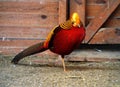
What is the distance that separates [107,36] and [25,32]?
3.50 ft

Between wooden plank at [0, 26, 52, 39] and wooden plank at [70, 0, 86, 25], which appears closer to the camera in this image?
wooden plank at [70, 0, 86, 25]

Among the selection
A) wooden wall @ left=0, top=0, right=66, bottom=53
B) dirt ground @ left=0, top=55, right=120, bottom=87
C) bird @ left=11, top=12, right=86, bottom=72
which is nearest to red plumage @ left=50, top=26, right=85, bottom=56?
bird @ left=11, top=12, right=86, bottom=72

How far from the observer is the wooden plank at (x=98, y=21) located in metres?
4.42

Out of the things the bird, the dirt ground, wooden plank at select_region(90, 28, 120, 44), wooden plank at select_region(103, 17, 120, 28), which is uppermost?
the bird

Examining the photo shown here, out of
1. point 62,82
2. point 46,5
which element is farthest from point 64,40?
point 46,5

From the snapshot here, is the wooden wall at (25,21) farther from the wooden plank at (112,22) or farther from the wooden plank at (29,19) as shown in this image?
the wooden plank at (112,22)

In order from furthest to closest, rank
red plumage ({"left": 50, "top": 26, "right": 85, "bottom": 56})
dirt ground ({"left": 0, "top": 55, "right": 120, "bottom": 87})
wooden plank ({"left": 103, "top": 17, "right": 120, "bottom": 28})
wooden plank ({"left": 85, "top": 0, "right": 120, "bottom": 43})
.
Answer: wooden plank ({"left": 103, "top": 17, "right": 120, "bottom": 28}) → wooden plank ({"left": 85, "top": 0, "right": 120, "bottom": 43}) → red plumage ({"left": 50, "top": 26, "right": 85, "bottom": 56}) → dirt ground ({"left": 0, "top": 55, "right": 120, "bottom": 87})

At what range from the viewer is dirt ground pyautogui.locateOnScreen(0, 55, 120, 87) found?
11.6 ft

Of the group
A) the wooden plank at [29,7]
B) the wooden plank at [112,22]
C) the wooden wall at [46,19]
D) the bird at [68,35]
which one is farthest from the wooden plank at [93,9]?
the bird at [68,35]

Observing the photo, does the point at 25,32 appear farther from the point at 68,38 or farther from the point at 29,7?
the point at 68,38

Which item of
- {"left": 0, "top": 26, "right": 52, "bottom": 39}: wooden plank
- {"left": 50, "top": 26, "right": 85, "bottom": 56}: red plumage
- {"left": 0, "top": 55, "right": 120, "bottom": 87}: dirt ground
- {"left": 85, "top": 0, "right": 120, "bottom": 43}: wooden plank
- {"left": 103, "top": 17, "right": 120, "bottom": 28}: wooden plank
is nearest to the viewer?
{"left": 0, "top": 55, "right": 120, "bottom": 87}: dirt ground

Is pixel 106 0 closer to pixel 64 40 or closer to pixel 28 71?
pixel 64 40

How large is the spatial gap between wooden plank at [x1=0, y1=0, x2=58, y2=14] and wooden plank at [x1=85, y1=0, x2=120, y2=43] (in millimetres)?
500

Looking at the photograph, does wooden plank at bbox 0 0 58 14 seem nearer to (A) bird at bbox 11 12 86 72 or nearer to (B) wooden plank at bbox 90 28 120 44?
(B) wooden plank at bbox 90 28 120 44
